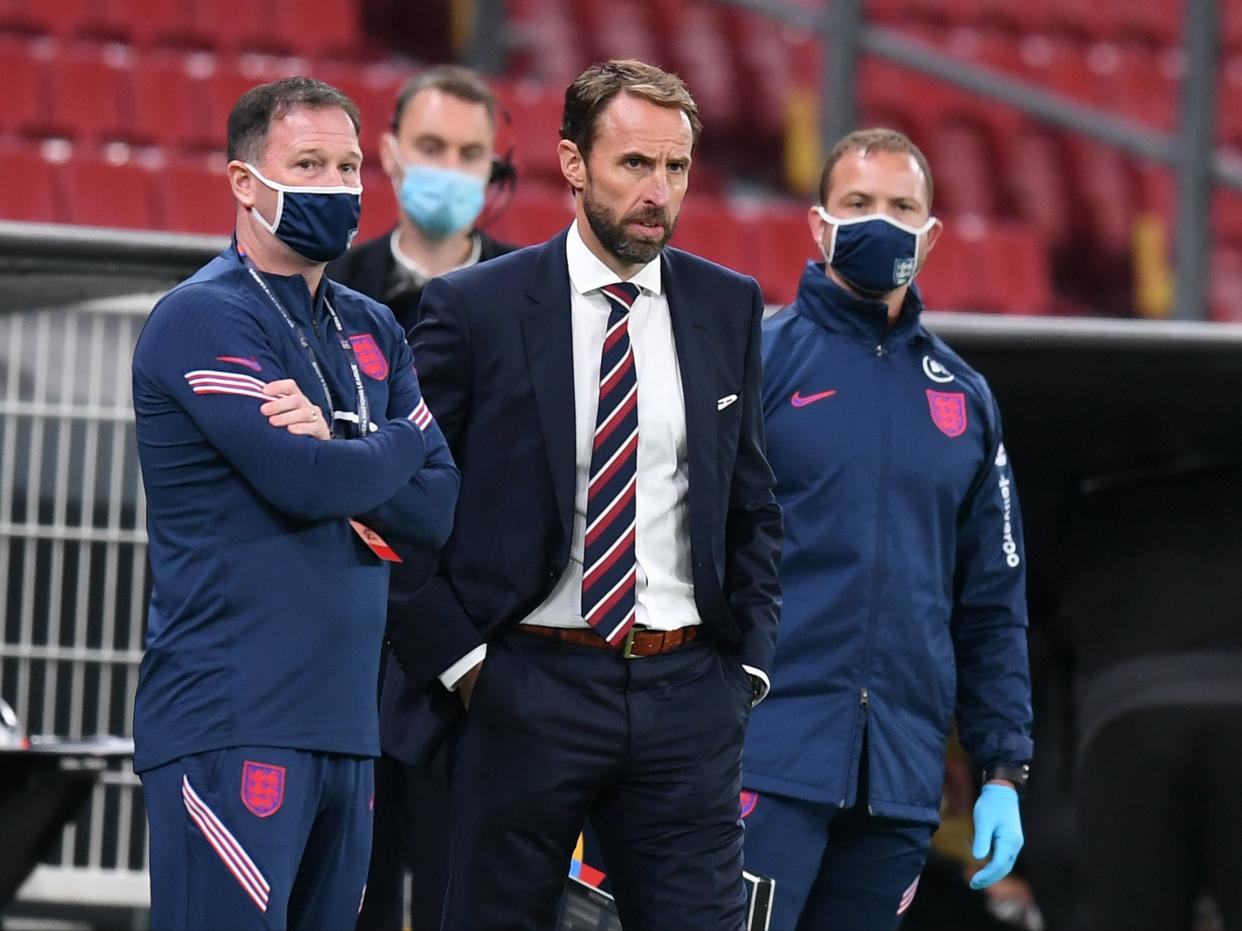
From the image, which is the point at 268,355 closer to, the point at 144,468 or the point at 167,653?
the point at 144,468

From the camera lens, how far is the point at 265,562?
114 inches

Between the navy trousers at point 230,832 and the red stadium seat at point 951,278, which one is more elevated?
the red stadium seat at point 951,278

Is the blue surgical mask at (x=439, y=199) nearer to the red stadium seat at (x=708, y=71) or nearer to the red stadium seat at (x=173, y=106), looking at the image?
the red stadium seat at (x=173, y=106)

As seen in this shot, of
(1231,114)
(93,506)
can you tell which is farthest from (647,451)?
(1231,114)

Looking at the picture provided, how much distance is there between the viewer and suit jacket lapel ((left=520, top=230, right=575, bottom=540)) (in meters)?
3.08

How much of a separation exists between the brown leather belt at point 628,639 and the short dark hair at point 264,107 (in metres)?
0.80

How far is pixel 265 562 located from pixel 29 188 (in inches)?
215

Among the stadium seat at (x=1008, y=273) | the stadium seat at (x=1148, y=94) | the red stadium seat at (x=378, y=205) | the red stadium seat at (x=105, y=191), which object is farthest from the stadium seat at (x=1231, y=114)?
the red stadium seat at (x=105, y=191)

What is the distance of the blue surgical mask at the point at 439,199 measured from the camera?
14.0 feet

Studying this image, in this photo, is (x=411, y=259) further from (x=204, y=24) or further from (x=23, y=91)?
(x=204, y=24)

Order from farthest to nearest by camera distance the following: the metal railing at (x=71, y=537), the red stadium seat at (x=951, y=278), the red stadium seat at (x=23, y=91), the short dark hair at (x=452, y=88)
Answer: the red stadium seat at (x=951, y=278)
the red stadium seat at (x=23, y=91)
the metal railing at (x=71, y=537)
the short dark hair at (x=452, y=88)

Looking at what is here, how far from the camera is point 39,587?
4.65m

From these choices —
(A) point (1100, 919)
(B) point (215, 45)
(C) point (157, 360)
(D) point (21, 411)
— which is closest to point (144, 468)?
(C) point (157, 360)

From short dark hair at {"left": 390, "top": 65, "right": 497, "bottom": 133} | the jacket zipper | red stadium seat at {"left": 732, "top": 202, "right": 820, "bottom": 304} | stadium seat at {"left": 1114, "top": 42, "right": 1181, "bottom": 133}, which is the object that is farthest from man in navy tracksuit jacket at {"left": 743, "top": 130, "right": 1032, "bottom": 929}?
stadium seat at {"left": 1114, "top": 42, "right": 1181, "bottom": 133}
